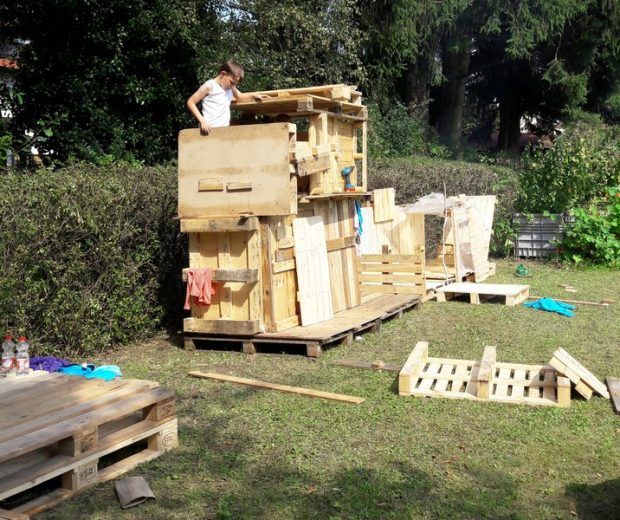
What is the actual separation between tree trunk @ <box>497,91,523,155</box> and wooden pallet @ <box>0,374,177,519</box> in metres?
29.9

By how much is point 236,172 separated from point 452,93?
23132mm

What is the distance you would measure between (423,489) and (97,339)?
4.60 m

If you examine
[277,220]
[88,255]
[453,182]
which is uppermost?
[453,182]

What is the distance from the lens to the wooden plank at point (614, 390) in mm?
6502

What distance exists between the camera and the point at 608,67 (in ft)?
95.9

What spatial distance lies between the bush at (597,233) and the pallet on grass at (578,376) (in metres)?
9.97

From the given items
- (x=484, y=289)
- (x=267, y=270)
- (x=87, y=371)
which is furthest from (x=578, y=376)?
(x=484, y=289)

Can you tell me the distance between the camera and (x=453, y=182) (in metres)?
17.2

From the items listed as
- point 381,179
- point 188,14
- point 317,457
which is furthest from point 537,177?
point 317,457

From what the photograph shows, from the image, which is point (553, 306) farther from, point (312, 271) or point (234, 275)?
point (234, 275)

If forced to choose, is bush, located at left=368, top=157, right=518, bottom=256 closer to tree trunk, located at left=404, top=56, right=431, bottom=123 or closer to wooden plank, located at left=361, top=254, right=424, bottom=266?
wooden plank, located at left=361, top=254, right=424, bottom=266

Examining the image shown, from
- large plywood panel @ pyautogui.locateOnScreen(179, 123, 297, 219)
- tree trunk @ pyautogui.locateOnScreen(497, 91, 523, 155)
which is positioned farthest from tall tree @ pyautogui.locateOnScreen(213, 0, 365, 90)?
tree trunk @ pyautogui.locateOnScreen(497, 91, 523, 155)

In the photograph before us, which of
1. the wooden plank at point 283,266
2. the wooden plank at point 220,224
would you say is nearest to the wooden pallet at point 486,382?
the wooden plank at point 283,266

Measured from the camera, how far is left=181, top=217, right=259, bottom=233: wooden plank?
8195mm
